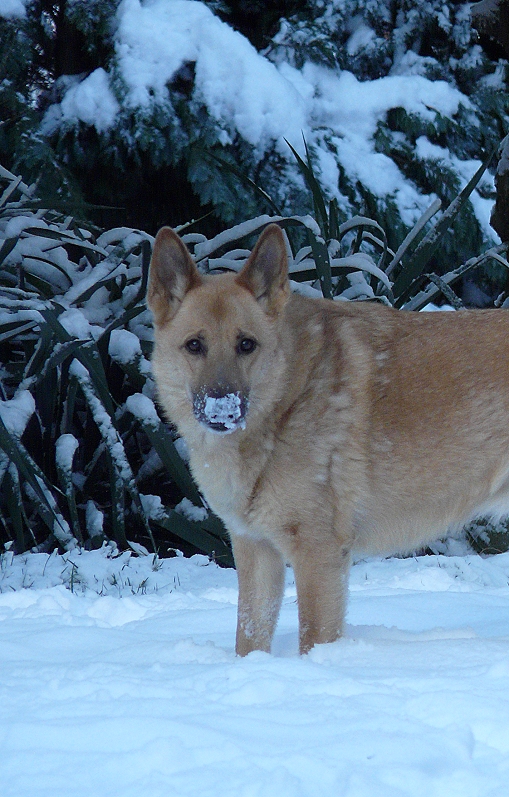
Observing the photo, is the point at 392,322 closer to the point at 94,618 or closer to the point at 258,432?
the point at 258,432

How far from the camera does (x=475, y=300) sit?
26.9ft

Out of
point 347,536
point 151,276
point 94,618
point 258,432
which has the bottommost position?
point 94,618

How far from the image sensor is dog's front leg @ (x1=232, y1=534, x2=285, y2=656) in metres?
3.07

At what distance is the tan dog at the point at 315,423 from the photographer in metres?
2.89

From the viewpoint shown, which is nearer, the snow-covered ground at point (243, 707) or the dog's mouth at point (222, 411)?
the snow-covered ground at point (243, 707)

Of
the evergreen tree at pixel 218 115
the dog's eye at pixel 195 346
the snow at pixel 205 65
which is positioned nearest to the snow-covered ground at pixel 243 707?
the dog's eye at pixel 195 346

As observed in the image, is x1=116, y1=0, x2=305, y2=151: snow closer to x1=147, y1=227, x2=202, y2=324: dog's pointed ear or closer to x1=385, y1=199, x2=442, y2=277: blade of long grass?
x1=385, y1=199, x2=442, y2=277: blade of long grass

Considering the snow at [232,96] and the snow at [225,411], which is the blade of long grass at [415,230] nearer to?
the snow at [232,96]

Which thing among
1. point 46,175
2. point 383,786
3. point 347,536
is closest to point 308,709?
point 383,786

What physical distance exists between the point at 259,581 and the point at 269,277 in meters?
1.07

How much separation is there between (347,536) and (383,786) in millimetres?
1310

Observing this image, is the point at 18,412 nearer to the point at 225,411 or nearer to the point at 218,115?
the point at 225,411

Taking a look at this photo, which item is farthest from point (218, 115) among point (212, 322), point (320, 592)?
point (320, 592)

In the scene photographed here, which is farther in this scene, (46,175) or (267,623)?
(46,175)
